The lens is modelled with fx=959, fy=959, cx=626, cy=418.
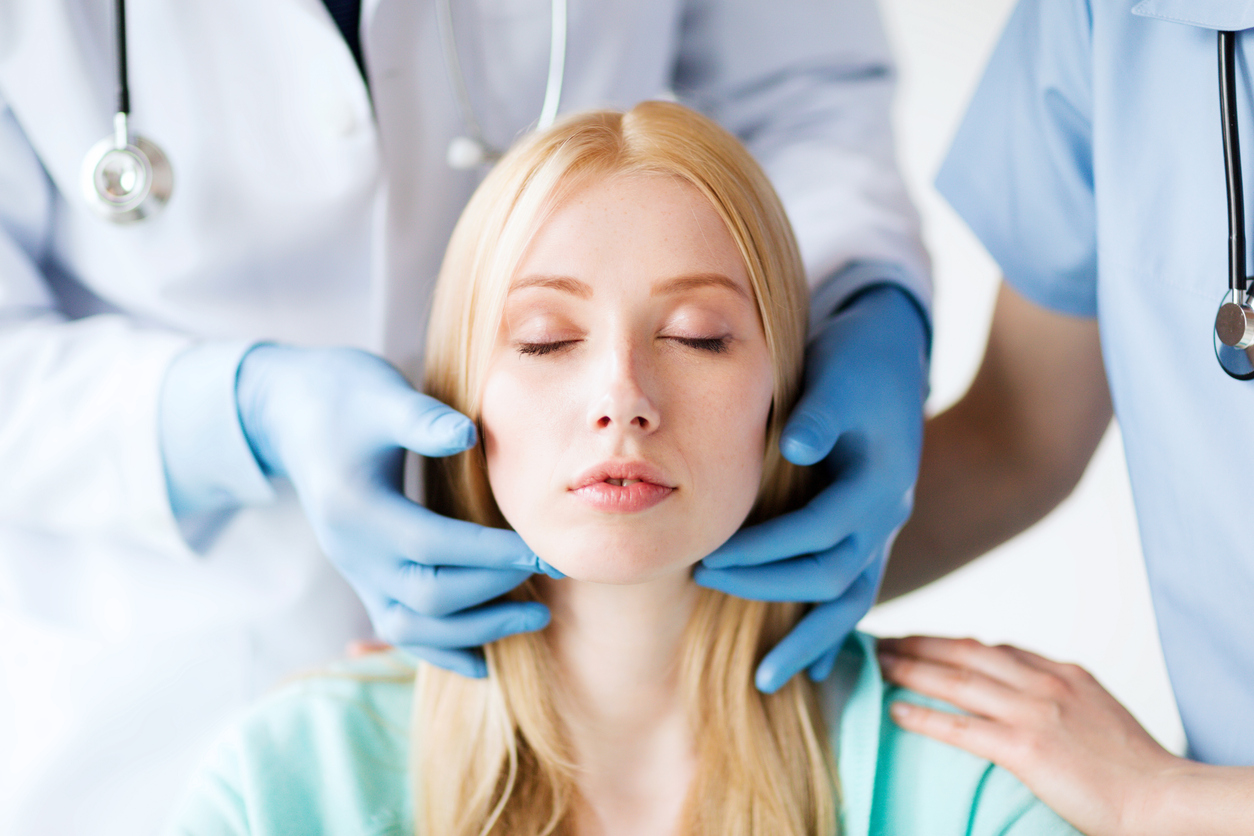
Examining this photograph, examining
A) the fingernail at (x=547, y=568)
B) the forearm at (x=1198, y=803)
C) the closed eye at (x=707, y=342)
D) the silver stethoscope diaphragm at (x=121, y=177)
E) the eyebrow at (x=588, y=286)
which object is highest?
the silver stethoscope diaphragm at (x=121, y=177)

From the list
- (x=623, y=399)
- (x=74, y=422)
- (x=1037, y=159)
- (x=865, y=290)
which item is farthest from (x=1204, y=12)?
(x=74, y=422)

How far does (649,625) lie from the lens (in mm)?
1128

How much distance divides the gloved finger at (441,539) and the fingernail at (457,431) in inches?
4.1

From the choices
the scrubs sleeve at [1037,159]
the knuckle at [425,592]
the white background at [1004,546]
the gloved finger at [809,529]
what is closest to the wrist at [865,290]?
the scrubs sleeve at [1037,159]

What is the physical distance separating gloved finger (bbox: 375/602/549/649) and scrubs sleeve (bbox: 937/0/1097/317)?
795 millimetres

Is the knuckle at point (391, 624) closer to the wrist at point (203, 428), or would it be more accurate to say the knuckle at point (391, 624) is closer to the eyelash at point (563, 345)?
the wrist at point (203, 428)

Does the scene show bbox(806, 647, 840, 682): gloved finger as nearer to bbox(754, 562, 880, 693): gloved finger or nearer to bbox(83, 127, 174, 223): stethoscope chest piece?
bbox(754, 562, 880, 693): gloved finger

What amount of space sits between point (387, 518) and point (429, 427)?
135mm

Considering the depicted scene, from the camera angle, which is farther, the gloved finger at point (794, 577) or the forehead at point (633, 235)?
the gloved finger at point (794, 577)

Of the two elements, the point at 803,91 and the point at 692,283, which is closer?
the point at 692,283

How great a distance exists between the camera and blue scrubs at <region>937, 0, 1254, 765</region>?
0.97 meters

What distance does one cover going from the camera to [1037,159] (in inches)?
48.3

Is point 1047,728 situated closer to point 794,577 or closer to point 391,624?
point 794,577

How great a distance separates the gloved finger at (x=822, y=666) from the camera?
1.18 meters
